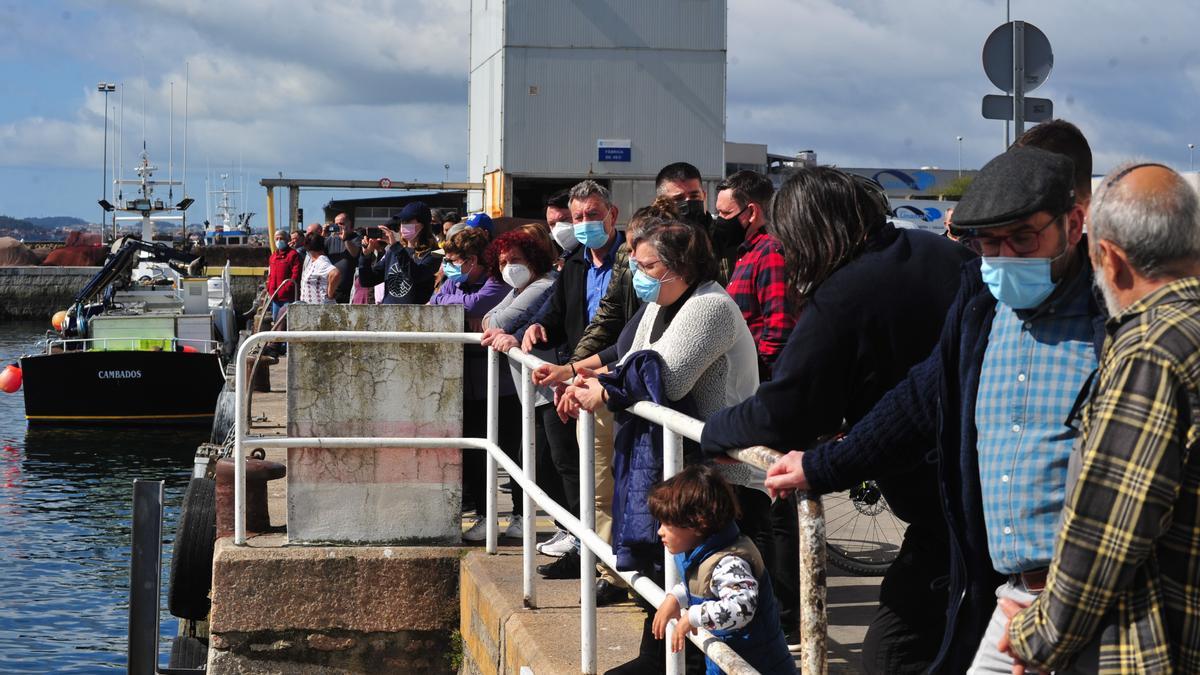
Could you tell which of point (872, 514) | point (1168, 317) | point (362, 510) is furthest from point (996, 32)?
point (1168, 317)

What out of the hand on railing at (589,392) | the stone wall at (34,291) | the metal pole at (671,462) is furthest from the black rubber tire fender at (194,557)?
the stone wall at (34,291)

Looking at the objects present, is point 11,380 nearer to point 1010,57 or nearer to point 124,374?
point 124,374

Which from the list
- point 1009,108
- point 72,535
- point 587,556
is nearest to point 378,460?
point 587,556

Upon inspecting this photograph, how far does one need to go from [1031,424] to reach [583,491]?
90.5 inches

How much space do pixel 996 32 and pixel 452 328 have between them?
3.56 metres

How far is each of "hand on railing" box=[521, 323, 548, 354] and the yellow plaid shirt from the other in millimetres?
4060

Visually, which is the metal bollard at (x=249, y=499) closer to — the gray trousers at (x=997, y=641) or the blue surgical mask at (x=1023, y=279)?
the gray trousers at (x=997, y=641)

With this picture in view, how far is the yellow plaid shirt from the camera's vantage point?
206 centimetres

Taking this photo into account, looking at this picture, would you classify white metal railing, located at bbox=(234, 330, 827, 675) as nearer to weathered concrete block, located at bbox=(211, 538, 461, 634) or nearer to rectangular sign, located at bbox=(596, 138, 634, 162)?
weathered concrete block, located at bbox=(211, 538, 461, 634)

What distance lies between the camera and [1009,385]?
2.63 metres

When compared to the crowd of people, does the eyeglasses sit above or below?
above

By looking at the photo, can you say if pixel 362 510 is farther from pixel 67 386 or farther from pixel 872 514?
pixel 67 386

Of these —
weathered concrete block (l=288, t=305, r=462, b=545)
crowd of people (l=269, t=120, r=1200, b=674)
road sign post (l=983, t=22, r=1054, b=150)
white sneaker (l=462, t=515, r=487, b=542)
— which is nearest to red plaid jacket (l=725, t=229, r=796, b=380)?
crowd of people (l=269, t=120, r=1200, b=674)

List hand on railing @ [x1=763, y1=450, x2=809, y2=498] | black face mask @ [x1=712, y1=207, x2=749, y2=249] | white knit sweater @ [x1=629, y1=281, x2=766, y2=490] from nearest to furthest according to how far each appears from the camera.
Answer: hand on railing @ [x1=763, y1=450, x2=809, y2=498] < white knit sweater @ [x1=629, y1=281, x2=766, y2=490] < black face mask @ [x1=712, y1=207, x2=749, y2=249]
